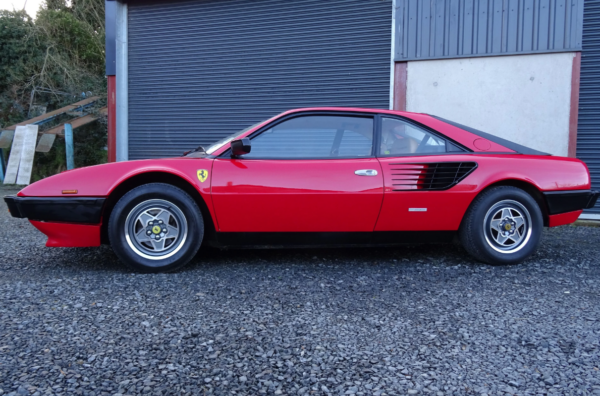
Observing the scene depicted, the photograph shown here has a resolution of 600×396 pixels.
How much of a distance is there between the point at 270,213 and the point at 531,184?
1.99 meters

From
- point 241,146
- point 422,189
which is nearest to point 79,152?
point 241,146

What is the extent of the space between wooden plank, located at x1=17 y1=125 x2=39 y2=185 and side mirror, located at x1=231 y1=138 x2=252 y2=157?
29.7 feet

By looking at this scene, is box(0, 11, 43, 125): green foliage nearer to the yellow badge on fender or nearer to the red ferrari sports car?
the red ferrari sports car

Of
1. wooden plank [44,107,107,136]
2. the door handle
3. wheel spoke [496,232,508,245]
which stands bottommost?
wheel spoke [496,232,508,245]

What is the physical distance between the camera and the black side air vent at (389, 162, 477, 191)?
11.8 feet

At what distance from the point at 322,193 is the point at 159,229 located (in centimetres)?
117

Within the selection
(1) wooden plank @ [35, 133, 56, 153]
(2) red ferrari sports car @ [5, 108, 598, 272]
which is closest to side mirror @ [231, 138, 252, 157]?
(2) red ferrari sports car @ [5, 108, 598, 272]

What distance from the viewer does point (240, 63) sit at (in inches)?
325

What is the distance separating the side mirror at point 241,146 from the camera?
3.45 m

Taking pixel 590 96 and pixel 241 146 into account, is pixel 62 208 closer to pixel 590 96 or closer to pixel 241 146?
pixel 241 146

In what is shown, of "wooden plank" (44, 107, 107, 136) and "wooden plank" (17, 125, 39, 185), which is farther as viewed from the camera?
"wooden plank" (44, 107, 107, 136)

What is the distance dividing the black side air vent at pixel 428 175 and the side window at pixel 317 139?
0.28 meters

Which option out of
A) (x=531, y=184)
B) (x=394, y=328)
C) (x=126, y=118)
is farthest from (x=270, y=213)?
(x=126, y=118)

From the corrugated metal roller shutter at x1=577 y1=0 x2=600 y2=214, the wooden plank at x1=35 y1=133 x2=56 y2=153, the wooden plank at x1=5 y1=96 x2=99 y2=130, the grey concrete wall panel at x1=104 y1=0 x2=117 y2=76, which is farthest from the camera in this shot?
the wooden plank at x1=5 y1=96 x2=99 y2=130
